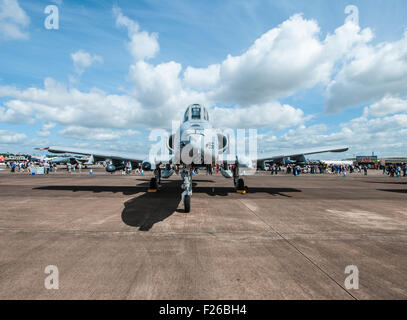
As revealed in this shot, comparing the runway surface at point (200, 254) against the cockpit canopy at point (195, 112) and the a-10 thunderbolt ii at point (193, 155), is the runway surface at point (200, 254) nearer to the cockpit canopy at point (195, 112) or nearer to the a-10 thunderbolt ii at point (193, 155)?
the a-10 thunderbolt ii at point (193, 155)

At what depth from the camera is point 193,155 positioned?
8258 millimetres

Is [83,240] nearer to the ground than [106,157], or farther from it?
nearer to the ground

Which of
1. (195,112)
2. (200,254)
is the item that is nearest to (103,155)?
(195,112)

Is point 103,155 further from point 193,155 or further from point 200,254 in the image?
point 200,254

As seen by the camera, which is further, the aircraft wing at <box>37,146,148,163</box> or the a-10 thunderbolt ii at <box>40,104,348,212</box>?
the aircraft wing at <box>37,146,148,163</box>

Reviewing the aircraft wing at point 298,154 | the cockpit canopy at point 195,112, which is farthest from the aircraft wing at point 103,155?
the aircraft wing at point 298,154

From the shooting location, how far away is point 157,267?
3.93 meters

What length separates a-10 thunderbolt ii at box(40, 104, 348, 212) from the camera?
8.48m

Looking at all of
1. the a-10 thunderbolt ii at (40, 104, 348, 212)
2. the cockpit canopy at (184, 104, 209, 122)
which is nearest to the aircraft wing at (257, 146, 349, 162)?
the a-10 thunderbolt ii at (40, 104, 348, 212)

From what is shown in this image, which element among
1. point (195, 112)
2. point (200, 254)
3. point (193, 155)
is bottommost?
point (200, 254)

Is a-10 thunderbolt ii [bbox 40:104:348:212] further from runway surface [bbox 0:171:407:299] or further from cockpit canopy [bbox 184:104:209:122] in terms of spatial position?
runway surface [bbox 0:171:407:299]
